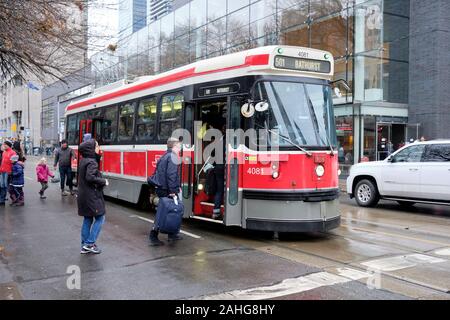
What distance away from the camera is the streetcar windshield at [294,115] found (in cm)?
823

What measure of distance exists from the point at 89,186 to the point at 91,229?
2.41 ft

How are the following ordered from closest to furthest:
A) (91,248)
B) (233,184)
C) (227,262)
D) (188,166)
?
(227,262), (91,248), (233,184), (188,166)

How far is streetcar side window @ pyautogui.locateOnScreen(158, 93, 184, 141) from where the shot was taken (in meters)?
10.1

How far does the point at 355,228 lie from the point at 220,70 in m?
4.34

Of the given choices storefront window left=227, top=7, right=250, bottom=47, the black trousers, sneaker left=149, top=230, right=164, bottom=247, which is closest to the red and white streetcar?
sneaker left=149, top=230, right=164, bottom=247

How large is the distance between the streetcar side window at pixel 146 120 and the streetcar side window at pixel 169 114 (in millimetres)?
424

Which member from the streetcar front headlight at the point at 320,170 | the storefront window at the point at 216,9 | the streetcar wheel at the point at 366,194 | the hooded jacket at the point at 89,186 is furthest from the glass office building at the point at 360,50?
the streetcar front headlight at the point at 320,170

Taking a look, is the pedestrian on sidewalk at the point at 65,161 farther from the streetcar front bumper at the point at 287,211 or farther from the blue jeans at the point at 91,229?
the streetcar front bumper at the point at 287,211

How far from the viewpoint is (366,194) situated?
45.6ft

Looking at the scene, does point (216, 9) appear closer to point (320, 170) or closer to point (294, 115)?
point (294, 115)

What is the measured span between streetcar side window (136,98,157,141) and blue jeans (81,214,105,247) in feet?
12.7

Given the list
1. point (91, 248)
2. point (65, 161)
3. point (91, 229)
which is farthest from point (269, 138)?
point (65, 161)

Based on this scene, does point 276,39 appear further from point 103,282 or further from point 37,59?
point 103,282

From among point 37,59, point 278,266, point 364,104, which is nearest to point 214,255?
point 278,266
